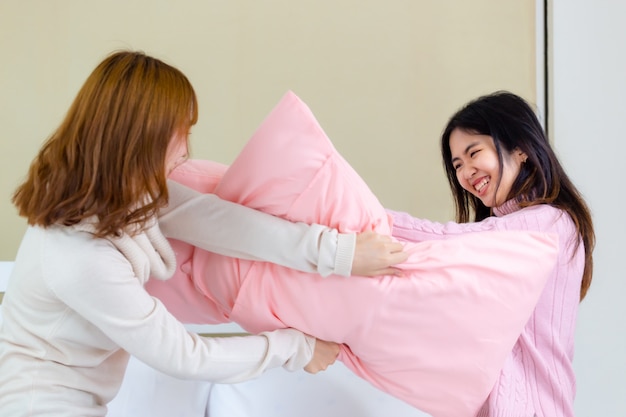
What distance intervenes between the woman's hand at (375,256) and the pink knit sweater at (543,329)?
0.52 feet

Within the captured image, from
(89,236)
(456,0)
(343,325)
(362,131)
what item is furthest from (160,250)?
(456,0)

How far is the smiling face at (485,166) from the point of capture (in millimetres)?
1222

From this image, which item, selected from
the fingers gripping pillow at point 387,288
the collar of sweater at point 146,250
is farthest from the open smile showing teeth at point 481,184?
the collar of sweater at point 146,250

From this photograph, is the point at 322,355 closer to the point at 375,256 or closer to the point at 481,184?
the point at 375,256

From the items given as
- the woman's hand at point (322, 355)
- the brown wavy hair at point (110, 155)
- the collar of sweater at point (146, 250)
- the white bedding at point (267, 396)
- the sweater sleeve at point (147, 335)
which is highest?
the brown wavy hair at point (110, 155)

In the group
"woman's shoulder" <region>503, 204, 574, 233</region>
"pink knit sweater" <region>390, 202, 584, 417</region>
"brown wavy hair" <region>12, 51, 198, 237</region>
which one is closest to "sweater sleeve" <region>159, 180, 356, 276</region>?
"brown wavy hair" <region>12, 51, 198, 237</region>

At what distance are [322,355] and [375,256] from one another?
0.20 meters

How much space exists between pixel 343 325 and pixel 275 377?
500mm

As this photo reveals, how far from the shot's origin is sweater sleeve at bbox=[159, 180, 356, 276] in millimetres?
965

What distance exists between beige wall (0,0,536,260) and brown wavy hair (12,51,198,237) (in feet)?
2.35

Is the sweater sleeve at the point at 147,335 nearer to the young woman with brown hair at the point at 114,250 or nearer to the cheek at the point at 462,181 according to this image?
the young woman with brown hair at the point at 114,250

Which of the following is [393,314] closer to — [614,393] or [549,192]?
[549,192]

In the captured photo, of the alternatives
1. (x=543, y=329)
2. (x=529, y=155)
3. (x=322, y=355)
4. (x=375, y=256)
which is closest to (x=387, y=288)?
(x=375, y=256)

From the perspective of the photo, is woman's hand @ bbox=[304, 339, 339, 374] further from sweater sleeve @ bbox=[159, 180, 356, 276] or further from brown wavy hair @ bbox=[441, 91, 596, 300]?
brown wavy hair @ bbox=[441, 91, 596, 300]
